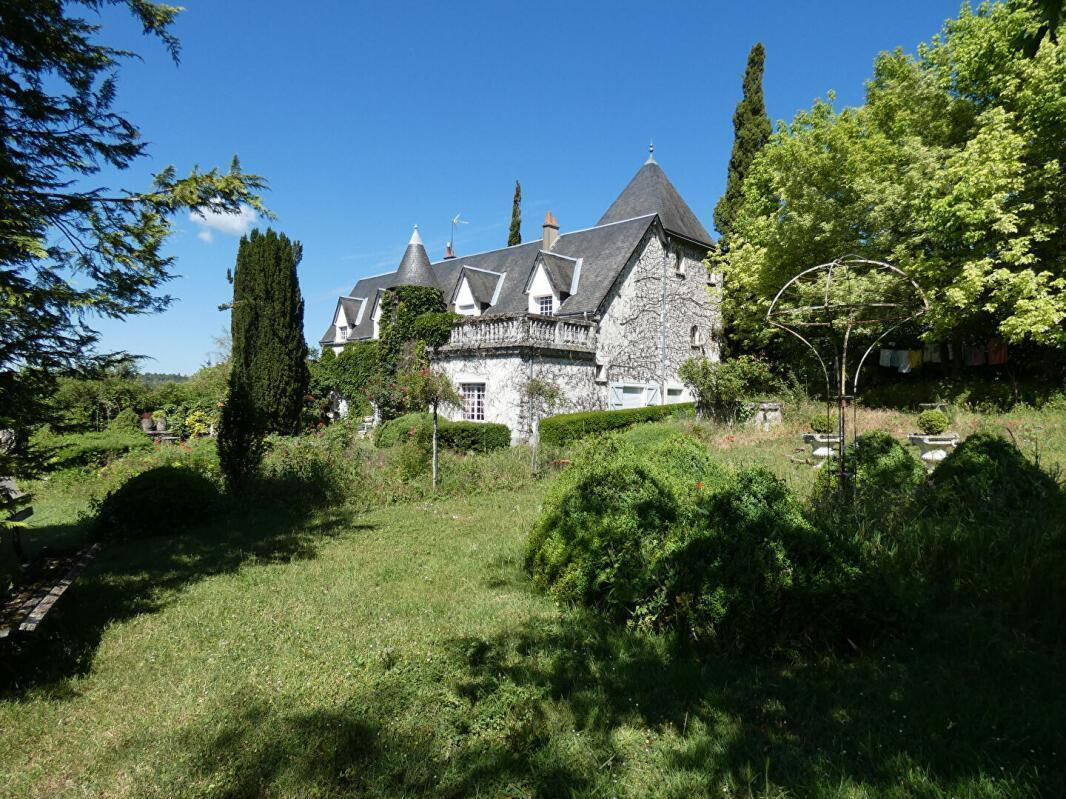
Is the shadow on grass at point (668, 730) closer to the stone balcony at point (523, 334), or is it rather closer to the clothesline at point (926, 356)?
the stone balcony at point (523, 334)

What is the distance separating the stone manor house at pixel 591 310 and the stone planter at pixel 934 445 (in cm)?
914

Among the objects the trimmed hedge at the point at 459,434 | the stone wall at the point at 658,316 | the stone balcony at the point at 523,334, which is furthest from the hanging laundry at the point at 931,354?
the trimmed hedge at the point at 459,434

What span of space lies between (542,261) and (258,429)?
481 inches

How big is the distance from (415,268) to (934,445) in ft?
56.2

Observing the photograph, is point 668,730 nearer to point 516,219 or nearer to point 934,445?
point 934,445

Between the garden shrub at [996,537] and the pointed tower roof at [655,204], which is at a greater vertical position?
the pointed tower roof at [655,204]

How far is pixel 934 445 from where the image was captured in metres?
9.96

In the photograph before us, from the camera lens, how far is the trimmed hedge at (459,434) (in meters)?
14.5

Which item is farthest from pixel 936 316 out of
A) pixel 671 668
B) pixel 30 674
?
pixel 30 674

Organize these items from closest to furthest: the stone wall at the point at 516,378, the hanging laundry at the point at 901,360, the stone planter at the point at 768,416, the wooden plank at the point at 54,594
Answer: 1. the wooden plank at the point at 54,594
2. the stone planter at the point at 768,416
3. the stone wall at the point at 516,378
4. the hanging laundry at the point at 901,360

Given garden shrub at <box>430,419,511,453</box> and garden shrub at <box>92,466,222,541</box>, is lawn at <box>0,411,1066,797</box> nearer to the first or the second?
garden shrub at <box>92,466,222,541</box>

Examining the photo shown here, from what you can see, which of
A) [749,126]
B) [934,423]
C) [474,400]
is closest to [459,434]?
[474,400]

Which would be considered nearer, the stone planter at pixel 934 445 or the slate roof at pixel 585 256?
the stone planter at pixel 934 445

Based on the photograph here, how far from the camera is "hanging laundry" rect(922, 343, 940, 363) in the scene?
17714 mm
